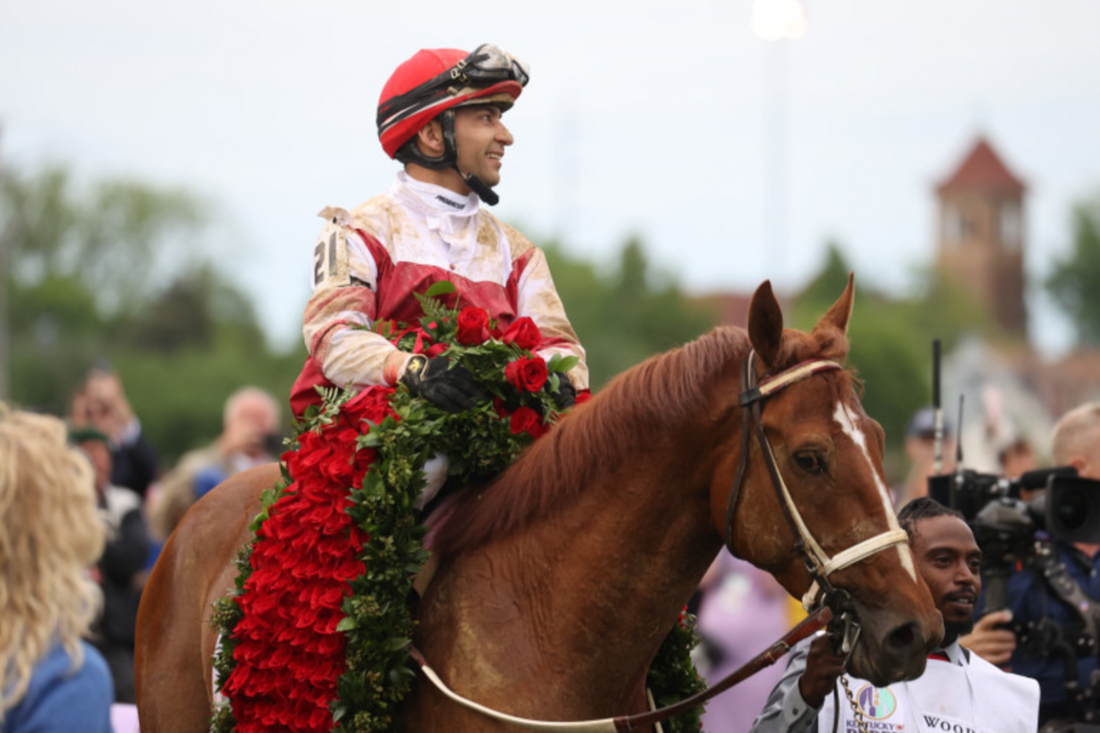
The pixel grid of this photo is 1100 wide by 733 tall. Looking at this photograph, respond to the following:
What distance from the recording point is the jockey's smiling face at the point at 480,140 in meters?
4.84

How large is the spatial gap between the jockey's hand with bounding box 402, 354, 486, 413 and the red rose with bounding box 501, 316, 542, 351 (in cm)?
23

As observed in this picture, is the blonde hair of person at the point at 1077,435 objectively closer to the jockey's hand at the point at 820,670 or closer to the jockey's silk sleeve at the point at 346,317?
the jockey's hand at the point at 820,670

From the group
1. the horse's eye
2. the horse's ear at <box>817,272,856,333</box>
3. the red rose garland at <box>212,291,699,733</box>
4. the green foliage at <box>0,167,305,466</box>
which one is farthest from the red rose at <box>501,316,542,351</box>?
the green foliage at <box>0,167,305,466</box>

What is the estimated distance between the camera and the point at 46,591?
291cm

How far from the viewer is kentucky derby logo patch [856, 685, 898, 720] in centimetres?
449

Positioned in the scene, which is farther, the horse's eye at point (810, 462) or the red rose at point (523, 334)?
the red rose at point (523, 334)

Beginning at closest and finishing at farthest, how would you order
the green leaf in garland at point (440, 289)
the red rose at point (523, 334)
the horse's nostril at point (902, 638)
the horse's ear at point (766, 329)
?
1. the horse's nostril at point (902, 638)
2. the horse's ear at point (766, 329)
3. the red rose at point (523, 334)
4. the green leaf in garland at point (440, 289)

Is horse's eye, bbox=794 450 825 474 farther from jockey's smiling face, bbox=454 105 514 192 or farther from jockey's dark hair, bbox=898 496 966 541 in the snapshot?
jockey's smiling face, bbox=454 105 514 192

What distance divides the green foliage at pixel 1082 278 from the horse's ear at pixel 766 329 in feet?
299

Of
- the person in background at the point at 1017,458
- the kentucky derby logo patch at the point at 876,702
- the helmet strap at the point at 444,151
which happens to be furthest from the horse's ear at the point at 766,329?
the person in background at the point at 1017,458

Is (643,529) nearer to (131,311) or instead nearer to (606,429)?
(606,429)

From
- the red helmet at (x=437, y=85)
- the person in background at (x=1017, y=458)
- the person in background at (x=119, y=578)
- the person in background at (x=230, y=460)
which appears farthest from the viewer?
the person in background at (x=230, y=460)

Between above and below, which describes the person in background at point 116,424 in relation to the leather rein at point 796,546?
below

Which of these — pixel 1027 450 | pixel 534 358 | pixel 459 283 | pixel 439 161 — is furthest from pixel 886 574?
pixel 1027 450
